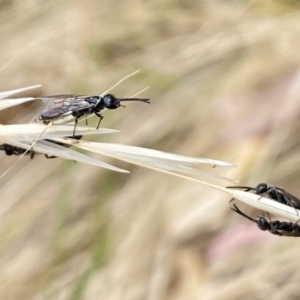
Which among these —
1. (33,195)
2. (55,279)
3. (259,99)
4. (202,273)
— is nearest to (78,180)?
(33,195)

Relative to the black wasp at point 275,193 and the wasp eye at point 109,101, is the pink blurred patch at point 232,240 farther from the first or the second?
the wasp eye at point 109,101

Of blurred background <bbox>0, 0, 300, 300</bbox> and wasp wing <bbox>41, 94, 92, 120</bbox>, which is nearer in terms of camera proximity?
wasp wing <bbox>41, 94, 92, 120</bbox>

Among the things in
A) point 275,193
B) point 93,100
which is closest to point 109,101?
point 93,100

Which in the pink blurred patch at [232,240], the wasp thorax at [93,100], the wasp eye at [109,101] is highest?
the wasp thorax at [93,100]

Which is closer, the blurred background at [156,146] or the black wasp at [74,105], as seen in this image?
the black wasp at [74,105]

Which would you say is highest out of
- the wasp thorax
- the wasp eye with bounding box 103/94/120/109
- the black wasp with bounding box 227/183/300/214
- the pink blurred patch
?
the wasp thorax

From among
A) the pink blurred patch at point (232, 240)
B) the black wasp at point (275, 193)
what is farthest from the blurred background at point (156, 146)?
Result: the black wasp at point (275, 193)

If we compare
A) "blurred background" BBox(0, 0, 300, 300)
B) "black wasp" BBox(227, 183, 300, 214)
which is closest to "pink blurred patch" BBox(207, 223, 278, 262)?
"blurred background" BBox(0, 0, 300, 300)

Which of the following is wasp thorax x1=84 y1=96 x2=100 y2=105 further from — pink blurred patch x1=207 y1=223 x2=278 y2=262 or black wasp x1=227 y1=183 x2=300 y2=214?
pink blurred patch x1=207 y1=223 x2=278 y2=262
